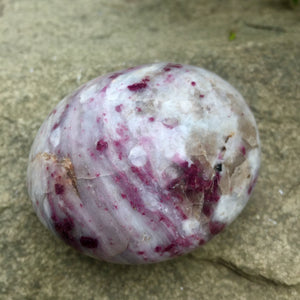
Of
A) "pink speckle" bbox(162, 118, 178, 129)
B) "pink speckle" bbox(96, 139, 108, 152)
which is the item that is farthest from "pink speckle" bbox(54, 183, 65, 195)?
"pink speckle" bbox(162, 118, 178, 129)

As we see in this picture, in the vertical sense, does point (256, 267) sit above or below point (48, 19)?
below

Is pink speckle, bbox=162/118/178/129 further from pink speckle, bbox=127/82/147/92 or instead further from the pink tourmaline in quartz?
pink speckle, bbox=127/82/147/92

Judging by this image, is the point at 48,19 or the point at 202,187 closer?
the point at 202,187

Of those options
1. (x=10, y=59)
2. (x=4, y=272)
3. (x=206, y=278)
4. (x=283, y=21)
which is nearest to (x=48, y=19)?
(x=10, y=59)

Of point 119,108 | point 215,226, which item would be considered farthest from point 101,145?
point 215,226

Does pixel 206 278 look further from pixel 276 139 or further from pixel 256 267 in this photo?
pixel 276 139

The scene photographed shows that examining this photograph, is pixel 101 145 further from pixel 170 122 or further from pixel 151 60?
pixel 151 60

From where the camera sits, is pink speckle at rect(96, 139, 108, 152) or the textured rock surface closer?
pink speckle at rect(96, 139, 108, 152)
